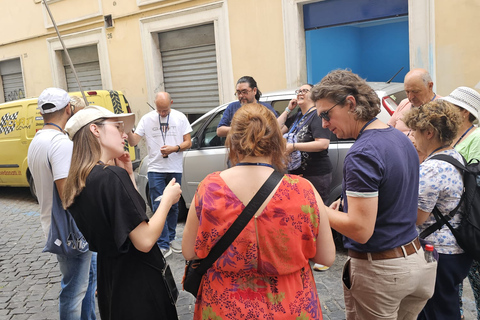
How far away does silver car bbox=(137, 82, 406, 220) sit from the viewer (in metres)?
4.78

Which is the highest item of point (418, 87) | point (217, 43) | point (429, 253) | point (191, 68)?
point (217, 43)

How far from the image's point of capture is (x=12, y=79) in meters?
15.4

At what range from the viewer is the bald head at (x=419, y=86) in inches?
156

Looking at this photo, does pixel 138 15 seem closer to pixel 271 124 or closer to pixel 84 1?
pixel 84 1

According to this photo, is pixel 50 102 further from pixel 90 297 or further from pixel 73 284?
pixel 90 297

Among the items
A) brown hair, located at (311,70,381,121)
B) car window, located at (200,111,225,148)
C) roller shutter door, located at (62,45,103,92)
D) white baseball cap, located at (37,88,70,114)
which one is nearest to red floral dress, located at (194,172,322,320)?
brown hair, located at (311,70,381,121)

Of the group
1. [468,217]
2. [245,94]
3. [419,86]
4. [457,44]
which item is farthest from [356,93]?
[457,44]

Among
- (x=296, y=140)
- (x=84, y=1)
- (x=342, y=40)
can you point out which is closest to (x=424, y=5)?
(x=342, y=40)

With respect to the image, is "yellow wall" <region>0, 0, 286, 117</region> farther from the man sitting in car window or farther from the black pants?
the black pants

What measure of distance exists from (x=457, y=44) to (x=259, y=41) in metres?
3.83

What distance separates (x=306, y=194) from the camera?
6.11 ft

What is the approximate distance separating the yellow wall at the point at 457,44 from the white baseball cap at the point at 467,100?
439 cm

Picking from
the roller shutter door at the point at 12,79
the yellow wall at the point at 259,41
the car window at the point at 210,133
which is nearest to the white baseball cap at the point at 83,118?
the car window at the point at 210,133

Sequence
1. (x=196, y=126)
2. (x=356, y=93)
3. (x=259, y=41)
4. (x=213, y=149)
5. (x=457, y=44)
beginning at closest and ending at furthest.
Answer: (x=356, y=93)
(x=213, y=149)
(x=196, y=126)
(x=457, y=44)
(x=259, y=41)
